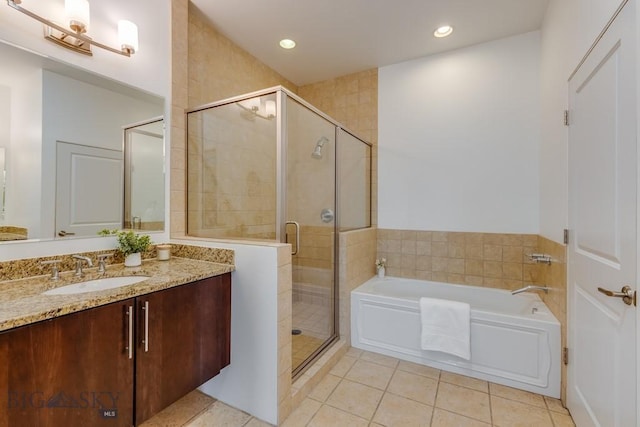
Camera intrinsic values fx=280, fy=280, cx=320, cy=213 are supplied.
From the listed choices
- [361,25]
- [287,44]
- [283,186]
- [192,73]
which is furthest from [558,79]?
[192,73]

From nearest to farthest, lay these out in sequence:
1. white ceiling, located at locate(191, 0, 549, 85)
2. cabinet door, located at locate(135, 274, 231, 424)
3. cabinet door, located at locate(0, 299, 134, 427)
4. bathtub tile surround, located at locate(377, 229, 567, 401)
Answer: cabinet door, located at locate(0, 299, 134, 427) → cabinet door, located at locate(135, 274, 231, 424) → white ceiling, located at locate(191, 0, 549, 85) → bathtub tile surround, located at locate(377, 229, 567, 401)

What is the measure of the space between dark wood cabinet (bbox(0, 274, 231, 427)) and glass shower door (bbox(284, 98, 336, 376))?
664 millimetres

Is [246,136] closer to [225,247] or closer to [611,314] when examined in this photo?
[225,247]

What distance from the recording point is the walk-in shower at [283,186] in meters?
1.83

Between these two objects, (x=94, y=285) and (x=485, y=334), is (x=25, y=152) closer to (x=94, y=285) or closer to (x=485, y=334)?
(x=94, y=285)

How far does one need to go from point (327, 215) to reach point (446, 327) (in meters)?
1.28

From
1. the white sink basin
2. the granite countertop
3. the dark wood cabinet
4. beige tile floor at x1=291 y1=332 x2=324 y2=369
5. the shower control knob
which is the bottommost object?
beige tile floor at x1=291 y1=332 x2=324 y2=369

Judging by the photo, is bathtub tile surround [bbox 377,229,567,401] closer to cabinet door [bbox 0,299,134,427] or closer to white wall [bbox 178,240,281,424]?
white wall [bbox 178,240,281,424]

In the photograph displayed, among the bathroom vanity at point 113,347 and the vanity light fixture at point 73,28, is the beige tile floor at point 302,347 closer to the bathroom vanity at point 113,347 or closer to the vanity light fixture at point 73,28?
the bathroom vanity at point 113,347

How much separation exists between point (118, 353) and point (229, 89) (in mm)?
2282

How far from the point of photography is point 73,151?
1.51 meters

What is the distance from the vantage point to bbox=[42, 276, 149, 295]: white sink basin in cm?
127

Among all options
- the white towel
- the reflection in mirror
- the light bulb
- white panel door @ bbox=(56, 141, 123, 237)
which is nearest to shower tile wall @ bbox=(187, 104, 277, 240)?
the reflection in mirror

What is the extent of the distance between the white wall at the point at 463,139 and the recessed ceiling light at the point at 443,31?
321 millimetres
